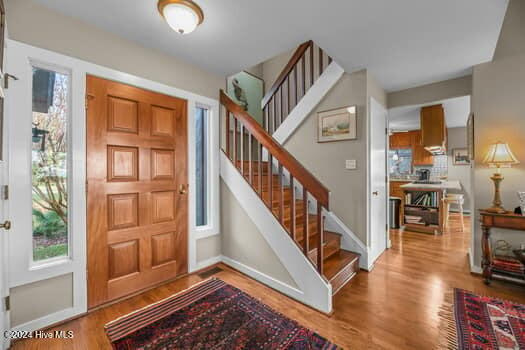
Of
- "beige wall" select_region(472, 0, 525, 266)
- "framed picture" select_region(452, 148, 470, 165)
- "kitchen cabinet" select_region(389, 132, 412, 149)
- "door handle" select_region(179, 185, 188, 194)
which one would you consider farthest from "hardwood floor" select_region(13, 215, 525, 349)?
"kitchen cabinet" select_region(389, 132, 412, 149)

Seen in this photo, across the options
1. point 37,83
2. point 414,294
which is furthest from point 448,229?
point 37,83

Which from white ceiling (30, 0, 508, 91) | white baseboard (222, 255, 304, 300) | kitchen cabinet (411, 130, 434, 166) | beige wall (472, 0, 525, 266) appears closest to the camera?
white ceiling (30, 0, 508, 91)

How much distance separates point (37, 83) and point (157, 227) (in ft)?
4.99

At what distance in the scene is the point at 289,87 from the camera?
3846mm

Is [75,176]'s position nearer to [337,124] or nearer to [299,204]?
[299,204]

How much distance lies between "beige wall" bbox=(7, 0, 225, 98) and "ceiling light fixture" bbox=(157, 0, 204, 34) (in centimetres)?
73

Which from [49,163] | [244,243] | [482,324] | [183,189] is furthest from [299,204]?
[49,163]

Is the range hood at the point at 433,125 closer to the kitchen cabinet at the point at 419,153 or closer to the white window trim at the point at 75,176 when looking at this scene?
the kitchen cabinet at the point at 419,153

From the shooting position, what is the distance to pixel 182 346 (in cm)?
150

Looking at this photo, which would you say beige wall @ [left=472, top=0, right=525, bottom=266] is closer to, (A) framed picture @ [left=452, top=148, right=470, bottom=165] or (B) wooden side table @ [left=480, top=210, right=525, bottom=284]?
(B) wooden side table @ [left=480, top=210, right=525, bottom=284]

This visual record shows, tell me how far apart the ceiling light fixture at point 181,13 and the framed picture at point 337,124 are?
192 cm

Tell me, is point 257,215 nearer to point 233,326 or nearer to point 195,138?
point 233,326

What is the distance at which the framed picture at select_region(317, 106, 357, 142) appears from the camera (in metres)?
2.76

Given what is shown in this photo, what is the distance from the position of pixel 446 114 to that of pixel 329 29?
15.1ft
